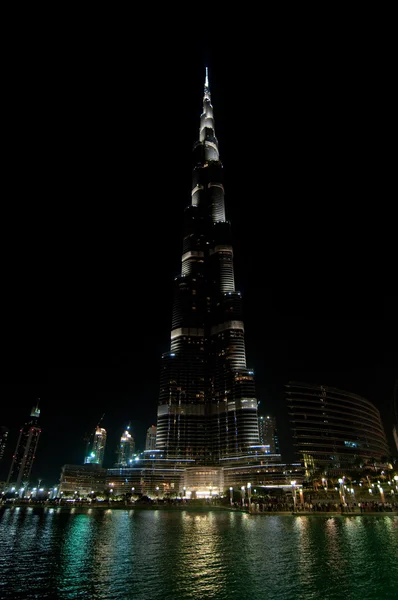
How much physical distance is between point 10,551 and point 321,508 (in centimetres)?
6492

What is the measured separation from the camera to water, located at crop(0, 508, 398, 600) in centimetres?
2370

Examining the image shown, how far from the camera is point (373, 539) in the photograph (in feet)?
136

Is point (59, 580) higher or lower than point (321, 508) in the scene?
lower

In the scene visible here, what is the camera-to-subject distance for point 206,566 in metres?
30.5

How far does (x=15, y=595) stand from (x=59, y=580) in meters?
4.14

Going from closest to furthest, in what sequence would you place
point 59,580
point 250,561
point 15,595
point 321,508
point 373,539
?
1. point 15,595
2. point 59,580
3. point 250,561
4. point 373,539
5. point 321,508

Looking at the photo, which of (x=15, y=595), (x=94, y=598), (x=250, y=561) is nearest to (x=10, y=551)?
(x=15, y=595)

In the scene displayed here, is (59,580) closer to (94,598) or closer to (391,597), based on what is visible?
(94,598)

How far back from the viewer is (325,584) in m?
25.0

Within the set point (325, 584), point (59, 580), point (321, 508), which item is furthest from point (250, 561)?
point (321, 508)

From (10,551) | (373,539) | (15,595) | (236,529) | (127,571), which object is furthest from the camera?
(236,529)

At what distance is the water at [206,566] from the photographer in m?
23.7

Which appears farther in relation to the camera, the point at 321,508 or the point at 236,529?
the point at 321,508

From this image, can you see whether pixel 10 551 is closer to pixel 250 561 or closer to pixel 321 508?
pixel 250 561
